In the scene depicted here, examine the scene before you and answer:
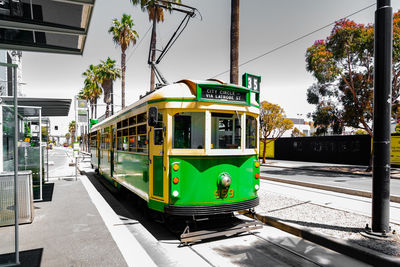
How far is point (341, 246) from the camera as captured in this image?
4.64 m

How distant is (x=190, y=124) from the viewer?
5.32 metres

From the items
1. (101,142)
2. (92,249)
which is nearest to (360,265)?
(92,249)

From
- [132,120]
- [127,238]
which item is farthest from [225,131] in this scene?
[127,238]

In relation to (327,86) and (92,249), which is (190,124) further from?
(327,86)

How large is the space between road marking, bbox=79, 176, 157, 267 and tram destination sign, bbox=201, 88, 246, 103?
309cm

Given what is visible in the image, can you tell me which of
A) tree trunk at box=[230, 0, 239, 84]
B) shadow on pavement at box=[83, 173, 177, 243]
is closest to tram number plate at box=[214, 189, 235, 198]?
shadow on pavement at box=[83, 173, 177, 243]

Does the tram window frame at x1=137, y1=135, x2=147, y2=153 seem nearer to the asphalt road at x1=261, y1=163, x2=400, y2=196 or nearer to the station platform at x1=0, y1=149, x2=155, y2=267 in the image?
the station platform at x1=0, y1=149, x2=155, y2=267

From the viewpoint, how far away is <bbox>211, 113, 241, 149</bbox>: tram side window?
5.39m

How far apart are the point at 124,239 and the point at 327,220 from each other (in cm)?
447

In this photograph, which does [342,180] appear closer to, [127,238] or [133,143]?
[133,143]

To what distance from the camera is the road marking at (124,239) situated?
14.2ft

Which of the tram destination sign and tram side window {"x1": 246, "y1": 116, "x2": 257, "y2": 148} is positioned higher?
the tram destination sign

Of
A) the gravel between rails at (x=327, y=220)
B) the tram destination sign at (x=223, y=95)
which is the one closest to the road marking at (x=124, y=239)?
the tram destination sign at (x=223, y=95)

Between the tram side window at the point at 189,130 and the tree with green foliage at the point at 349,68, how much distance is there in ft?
46.1
